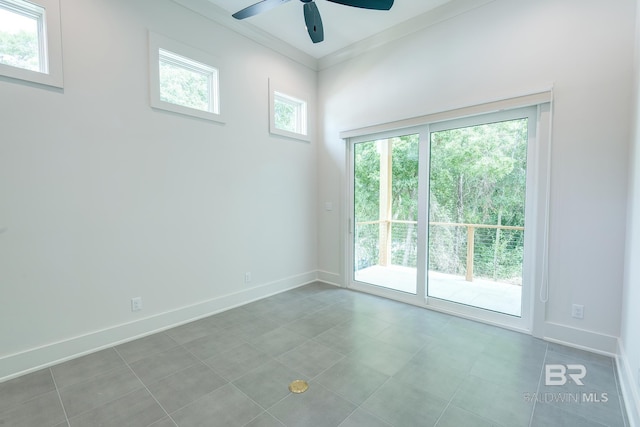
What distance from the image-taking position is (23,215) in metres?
2.16

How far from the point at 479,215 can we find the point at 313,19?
8.23 ft

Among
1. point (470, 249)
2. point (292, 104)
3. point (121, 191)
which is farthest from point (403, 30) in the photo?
point (121, 191)

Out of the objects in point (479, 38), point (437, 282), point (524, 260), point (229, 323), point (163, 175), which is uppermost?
point (479, 38)

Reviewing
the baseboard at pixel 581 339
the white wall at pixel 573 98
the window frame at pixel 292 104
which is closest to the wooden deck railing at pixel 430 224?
the white wall at pixel 573 98

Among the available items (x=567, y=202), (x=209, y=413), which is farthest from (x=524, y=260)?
(x=209, y=413)

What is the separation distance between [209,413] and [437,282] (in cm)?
270

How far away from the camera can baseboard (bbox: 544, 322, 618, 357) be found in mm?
2365

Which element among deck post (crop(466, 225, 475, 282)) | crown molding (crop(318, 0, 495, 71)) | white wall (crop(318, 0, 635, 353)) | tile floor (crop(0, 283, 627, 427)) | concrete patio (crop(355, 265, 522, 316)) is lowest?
tile floor (crop(0, 283, 627, 427))

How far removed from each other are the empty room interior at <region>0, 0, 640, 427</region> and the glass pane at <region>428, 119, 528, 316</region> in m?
0.02

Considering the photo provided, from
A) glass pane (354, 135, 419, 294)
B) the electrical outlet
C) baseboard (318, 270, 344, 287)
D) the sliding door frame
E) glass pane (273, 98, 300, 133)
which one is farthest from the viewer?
baseboard (318, 270, 344, 287)

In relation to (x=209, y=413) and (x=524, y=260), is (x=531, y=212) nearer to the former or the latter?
(x=524, y=260)

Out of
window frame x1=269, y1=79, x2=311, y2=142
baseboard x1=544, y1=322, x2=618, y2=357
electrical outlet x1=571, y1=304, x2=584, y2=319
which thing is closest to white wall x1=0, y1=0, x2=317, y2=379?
window frame x1=269, y1=79, x2=311, y2=142

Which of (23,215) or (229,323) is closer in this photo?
(23,215)

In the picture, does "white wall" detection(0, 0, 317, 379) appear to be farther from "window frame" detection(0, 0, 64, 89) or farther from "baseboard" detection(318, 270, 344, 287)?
"baseboard" detection(318, 270, 344, 287)
